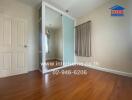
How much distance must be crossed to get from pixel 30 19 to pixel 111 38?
3.50 meters

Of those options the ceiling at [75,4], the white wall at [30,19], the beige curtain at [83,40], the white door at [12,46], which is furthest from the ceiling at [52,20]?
the beige curtain at [83,40]

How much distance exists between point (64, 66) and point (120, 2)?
361 cm

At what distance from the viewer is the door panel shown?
4.61 metres

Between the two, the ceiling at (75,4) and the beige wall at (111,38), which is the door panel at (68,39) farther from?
the beige wall at (111,38)

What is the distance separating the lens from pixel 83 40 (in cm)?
471

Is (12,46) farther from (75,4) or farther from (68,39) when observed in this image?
(75,4)

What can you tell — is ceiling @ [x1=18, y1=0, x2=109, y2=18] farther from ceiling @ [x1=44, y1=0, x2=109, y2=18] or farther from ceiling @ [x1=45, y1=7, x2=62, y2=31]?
ceiling @ [x1=45, y1=7, x2=62, y2=31]

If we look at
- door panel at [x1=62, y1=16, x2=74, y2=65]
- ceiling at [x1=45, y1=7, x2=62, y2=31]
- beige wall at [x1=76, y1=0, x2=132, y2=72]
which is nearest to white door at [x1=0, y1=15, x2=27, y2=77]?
ceiling at [x1=45, y1=7, x2=62, y2=31]

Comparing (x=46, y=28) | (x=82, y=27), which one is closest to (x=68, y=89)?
(x=46, y=28)

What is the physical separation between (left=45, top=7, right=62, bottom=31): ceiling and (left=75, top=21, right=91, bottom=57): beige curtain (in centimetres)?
119

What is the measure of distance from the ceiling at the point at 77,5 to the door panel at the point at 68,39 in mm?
551

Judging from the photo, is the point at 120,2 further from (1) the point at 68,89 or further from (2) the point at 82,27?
(1) the point at 68,89

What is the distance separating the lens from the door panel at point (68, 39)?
4.61 m

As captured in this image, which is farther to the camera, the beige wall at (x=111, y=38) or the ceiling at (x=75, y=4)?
the ceiling at (x=75, y=4)
